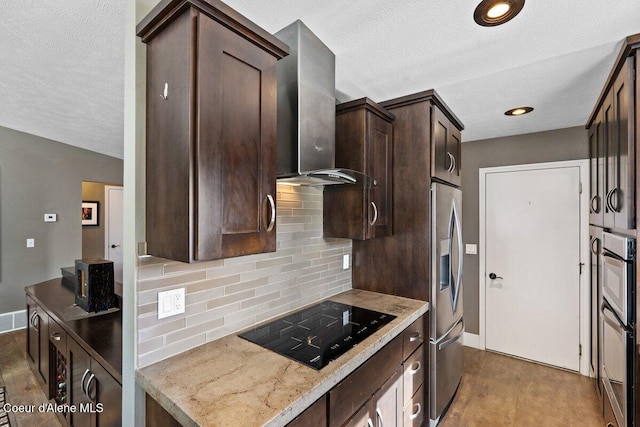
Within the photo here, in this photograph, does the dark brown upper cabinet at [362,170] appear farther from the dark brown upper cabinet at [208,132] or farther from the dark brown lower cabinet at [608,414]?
the dark brown lower cabinet at [608,414]

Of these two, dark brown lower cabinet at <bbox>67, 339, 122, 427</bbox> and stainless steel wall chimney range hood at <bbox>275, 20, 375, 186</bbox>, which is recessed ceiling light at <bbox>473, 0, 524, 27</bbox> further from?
dark brown lower cabinet at <bbox>67, 339, 122, 427</bbox>

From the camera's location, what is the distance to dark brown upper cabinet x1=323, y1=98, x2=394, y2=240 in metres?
1.94

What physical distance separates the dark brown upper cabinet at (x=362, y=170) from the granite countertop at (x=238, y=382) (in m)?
0.80

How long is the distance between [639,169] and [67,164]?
254 inches

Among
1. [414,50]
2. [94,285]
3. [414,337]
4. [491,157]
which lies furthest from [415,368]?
[491,157]

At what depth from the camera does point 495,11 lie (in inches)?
54.4

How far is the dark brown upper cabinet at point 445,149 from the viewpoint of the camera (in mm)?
2074

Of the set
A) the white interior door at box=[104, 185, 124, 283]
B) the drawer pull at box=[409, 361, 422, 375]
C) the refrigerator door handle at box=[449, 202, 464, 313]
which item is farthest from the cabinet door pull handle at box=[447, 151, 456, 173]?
the white interior door at box=[104, 185, 124, 283]

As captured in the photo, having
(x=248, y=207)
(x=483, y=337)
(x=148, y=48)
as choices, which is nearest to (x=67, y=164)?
(x=148, y=48)

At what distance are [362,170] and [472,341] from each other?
9.08 feet

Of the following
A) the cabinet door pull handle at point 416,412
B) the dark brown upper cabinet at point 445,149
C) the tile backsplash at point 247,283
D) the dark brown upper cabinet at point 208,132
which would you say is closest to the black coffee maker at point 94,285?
the tile backsplash at point 247,283

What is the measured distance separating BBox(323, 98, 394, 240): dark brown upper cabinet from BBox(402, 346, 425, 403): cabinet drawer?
2.65 feet

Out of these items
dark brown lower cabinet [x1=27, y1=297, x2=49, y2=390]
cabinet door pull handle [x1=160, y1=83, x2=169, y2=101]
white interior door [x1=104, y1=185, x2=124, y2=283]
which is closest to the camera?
cabinet door pull handle [x1=160, y1=83, x2=169, y2=101]

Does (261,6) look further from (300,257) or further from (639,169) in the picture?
(639,169)
